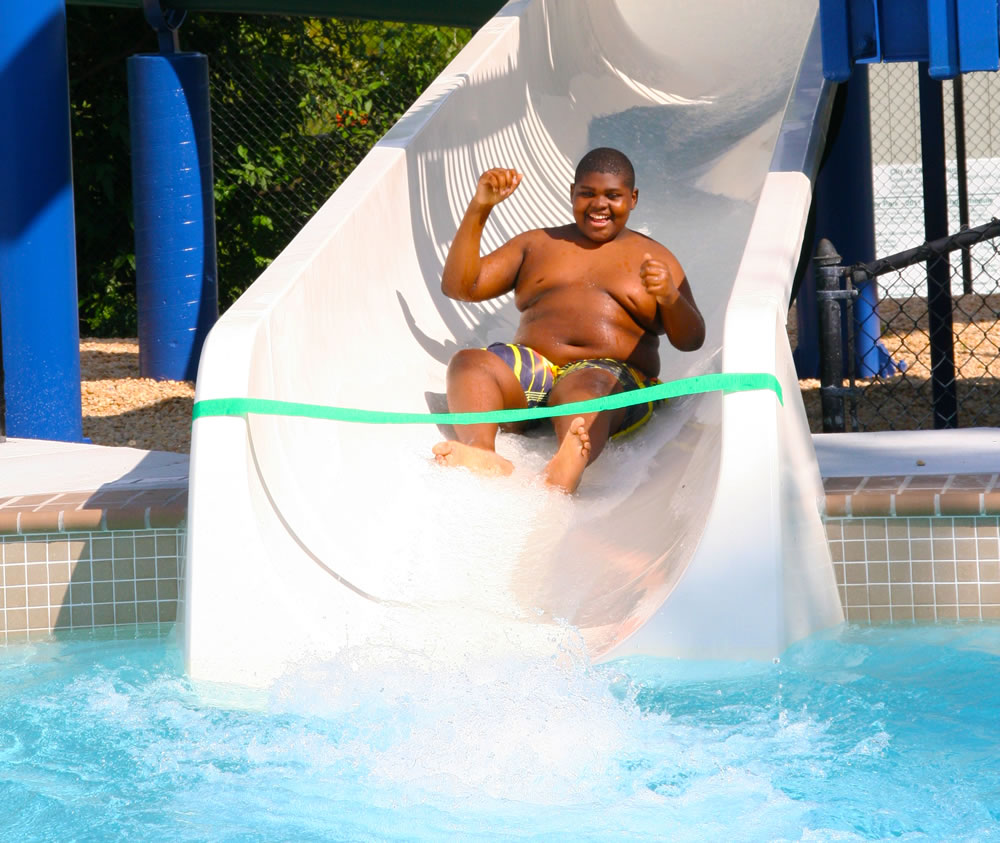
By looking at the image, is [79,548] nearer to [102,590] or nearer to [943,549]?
[102,590]

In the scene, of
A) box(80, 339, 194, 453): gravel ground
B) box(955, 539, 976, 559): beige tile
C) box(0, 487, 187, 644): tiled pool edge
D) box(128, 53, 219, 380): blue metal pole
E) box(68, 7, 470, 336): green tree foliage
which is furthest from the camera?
box(68, 7, 470, 336): green tree foliage

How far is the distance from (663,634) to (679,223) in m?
2.76

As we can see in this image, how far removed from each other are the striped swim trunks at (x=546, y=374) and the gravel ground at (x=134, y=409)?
213 cm

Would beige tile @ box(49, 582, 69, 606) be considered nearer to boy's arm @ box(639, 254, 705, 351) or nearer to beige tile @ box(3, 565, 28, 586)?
beige tile @ box(3, 565, 28, 586)

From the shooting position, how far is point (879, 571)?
9.76 ft

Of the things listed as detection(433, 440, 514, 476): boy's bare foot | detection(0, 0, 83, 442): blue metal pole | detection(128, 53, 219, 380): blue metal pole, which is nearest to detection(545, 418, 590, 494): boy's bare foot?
detection(433, 440, 514, 476): boy's bare foot

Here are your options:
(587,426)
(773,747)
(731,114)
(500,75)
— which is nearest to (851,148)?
(731,114)

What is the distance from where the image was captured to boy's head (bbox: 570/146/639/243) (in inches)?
145

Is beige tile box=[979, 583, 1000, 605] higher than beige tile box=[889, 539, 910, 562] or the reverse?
the reverse

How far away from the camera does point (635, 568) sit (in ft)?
9.51

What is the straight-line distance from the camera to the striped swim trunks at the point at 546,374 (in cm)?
345

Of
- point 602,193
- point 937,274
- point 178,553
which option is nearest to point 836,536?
point 602,193

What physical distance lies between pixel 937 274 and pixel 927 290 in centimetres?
37

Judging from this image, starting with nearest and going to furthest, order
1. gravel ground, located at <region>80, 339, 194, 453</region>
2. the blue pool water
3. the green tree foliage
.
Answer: the blue pool water < gravel ground, located at <region>80, 339, 194, 453</region> < the green tree foliage
